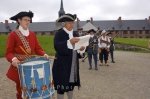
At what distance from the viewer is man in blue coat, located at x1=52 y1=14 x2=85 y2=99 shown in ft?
22.7

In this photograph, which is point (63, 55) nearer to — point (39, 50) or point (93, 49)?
point (39, 50)

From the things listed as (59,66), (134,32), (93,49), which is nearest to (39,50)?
(59,66)

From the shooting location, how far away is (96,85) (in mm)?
11039

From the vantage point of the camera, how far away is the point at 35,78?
5.66 meters

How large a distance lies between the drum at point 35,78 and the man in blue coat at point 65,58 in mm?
1113

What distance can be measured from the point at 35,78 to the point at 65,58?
1.42 metres

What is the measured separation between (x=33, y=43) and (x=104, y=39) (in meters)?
10.5

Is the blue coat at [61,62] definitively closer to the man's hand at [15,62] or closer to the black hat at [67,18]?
the black hat at [67,18]

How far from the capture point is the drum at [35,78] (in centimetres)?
562

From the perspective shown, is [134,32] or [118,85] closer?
[118,85]

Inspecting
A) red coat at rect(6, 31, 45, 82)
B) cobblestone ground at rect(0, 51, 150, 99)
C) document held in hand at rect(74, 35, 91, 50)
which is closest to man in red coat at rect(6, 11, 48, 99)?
red coat at rect(6, 31, 45, 82)

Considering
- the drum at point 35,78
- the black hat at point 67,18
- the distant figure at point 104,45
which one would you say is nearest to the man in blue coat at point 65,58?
the black hat at point 67,18

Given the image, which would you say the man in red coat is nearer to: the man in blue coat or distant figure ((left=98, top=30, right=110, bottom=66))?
the man in blue coat

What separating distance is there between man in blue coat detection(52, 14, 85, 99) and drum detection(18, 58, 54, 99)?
111cm
